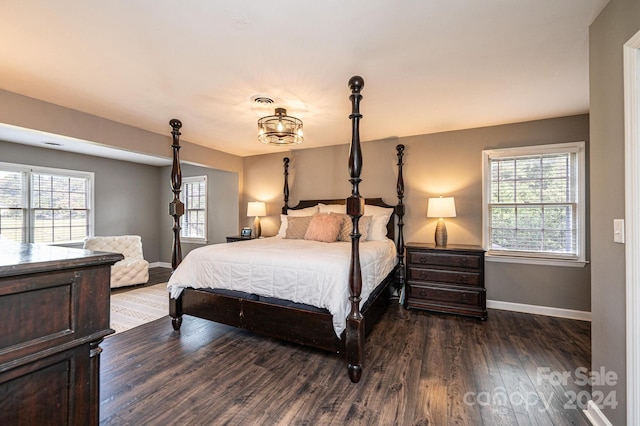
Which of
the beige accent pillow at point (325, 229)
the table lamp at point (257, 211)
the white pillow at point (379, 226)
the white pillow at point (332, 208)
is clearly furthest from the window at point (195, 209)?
the white pillow at point (379, 226)

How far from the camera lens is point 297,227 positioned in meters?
4.09

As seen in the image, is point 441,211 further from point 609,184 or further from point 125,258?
point 125,258

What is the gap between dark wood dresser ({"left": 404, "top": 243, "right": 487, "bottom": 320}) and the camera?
3.37m

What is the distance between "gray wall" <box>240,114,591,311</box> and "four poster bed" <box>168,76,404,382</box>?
1.29 meters

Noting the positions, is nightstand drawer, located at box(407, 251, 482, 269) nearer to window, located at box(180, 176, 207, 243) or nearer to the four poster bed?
the four poster bed

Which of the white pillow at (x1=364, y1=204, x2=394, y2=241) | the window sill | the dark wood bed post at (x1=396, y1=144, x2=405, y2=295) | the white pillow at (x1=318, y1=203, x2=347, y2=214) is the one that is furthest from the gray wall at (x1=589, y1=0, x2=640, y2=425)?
the white pillow at (x1=318, y1=203, x2=347, y2=214)

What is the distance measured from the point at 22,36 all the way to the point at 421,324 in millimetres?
4282

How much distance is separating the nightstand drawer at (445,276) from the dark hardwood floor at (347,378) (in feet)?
Answer: 1.78

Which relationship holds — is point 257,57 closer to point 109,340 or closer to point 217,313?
point 217,313

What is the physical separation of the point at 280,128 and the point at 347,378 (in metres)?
2.48

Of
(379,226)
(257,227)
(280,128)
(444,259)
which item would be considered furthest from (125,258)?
(444,259)

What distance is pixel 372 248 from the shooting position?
313 cm

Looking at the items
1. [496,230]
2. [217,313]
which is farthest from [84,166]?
[496,230]

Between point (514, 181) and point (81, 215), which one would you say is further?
point (81, 215)
